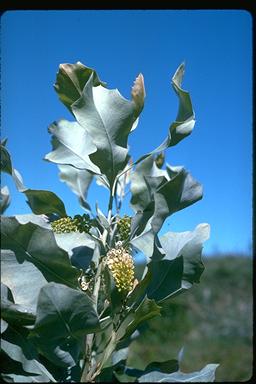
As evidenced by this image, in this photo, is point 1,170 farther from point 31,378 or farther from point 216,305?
point 216,305

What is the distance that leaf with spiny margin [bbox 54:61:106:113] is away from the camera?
33.9 inches

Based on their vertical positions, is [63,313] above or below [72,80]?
below

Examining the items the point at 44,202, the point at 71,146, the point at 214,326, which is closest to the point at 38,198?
the point at 44,202

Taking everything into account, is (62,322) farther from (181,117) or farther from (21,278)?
(181,117)

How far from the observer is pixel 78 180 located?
1110mm

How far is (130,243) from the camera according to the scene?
2.76ft

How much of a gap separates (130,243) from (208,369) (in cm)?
25

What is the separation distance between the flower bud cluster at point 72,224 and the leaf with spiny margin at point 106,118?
11 centimetres

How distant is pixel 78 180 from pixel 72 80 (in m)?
0.29

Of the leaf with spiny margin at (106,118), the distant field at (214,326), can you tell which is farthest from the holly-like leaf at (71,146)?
the distant field at (214,326)

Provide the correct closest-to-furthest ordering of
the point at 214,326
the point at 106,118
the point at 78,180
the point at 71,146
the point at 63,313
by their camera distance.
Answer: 1. the point at 63,313
2. the point at 106,118
3. the point at 71,146
4. the point at 78,180
5. the point at 214,326

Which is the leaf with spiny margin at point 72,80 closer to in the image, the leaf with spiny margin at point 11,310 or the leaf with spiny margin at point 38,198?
the leaf with spiny margin at point 38,198
